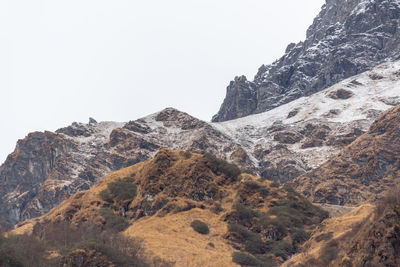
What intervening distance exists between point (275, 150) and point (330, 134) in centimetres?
1893

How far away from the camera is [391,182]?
84.9m

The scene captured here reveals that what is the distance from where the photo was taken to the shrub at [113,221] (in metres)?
51.7

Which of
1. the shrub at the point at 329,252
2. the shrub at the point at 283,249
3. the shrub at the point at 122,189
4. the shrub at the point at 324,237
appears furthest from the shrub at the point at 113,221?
the shrub at the point at 329,252

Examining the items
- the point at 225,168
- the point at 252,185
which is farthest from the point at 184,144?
the point at 252,185

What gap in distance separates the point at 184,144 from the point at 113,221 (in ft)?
277

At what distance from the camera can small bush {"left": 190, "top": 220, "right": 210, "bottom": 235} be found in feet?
157

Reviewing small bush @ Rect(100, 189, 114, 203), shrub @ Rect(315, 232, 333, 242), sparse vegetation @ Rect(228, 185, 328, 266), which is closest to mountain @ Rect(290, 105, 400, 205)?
sparse vegetation @ Rect(228, 185, 328, 266)

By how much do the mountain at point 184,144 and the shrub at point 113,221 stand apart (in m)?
54.2

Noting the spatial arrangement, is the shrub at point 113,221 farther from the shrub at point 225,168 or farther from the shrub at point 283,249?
the shrub at point 283,249

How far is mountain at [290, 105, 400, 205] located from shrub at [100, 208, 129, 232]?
5041 centimetres

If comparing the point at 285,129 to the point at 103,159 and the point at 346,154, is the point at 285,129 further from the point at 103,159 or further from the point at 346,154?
the point at 103,159

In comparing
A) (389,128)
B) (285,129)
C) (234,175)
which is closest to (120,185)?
(234,175)

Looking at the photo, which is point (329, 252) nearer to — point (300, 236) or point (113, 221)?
point (300, 236)

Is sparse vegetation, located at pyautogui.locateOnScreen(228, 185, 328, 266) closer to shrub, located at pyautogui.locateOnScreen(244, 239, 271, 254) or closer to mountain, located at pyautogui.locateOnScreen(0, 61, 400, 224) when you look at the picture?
shrub, located at pyautogui.locateOnScreen(244, 239, 271, 254)
